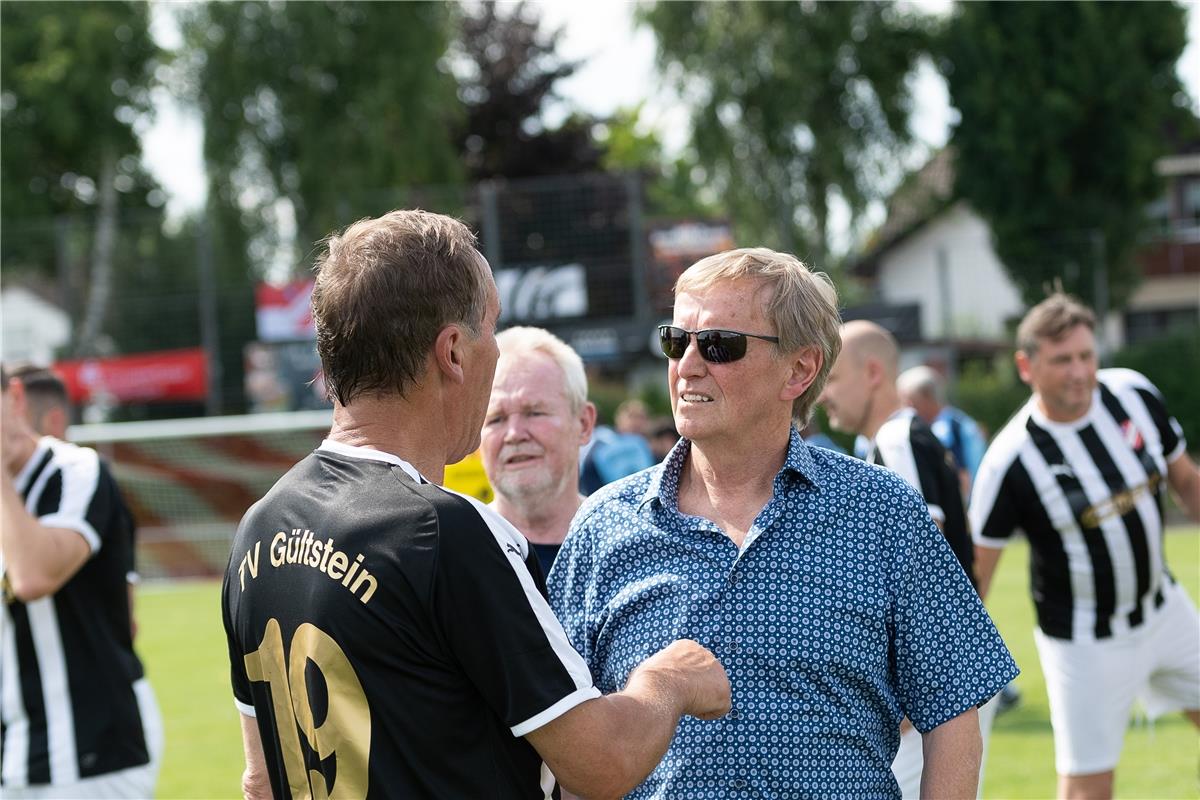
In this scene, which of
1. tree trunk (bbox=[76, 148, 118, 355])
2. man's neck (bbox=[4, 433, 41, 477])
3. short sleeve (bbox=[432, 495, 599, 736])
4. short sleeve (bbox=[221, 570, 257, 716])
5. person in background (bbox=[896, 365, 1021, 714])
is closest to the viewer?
short sleeve (bbox=[432, 495, 599, 736])

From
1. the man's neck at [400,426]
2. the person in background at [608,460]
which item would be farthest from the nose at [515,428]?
the person in background at [608,460]

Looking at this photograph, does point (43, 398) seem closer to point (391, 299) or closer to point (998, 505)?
point (391, 299)

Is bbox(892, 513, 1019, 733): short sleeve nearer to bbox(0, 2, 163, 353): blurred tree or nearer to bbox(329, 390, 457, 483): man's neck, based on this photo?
bbox(329, 390, 457, 483): man's neck

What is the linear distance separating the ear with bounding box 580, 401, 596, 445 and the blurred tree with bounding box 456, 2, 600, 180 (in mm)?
35216

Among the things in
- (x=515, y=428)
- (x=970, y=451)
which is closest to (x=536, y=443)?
(x=515, y=428)

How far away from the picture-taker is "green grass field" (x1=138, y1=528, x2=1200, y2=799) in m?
7.28

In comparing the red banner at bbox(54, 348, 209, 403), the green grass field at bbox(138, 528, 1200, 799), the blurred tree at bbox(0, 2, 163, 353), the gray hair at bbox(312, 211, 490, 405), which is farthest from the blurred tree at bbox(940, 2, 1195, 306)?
the gray hair at bbox(312, 211, 490, 405)

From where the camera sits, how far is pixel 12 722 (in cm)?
472

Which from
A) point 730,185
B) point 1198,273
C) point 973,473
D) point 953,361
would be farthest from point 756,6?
point 973,473

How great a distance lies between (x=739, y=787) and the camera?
2.80 m

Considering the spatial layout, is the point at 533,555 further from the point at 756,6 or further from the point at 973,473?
A: the point at 756,6

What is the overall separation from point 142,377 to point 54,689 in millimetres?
20556

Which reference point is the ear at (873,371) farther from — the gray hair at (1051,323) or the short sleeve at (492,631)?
the short sleeve at (492,631)

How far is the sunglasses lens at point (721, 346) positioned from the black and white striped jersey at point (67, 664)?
2.64 metres
